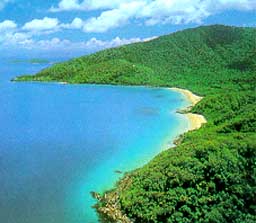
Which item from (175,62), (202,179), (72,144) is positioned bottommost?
(72,144)

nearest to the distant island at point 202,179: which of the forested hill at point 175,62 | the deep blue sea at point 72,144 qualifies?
the deep blue sea at point 72,144

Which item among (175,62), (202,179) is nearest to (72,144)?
(202,179)

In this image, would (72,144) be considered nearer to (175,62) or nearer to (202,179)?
(202,179)

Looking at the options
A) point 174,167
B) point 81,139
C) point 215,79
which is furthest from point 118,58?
point 174,167

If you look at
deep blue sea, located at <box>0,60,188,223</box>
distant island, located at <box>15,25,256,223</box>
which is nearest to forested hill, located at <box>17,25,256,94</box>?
deep blue sea, located at <box>0,60,188,223</box>

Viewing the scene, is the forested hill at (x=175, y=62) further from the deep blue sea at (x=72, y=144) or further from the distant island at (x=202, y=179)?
the distant island at (x=202, y=179)
